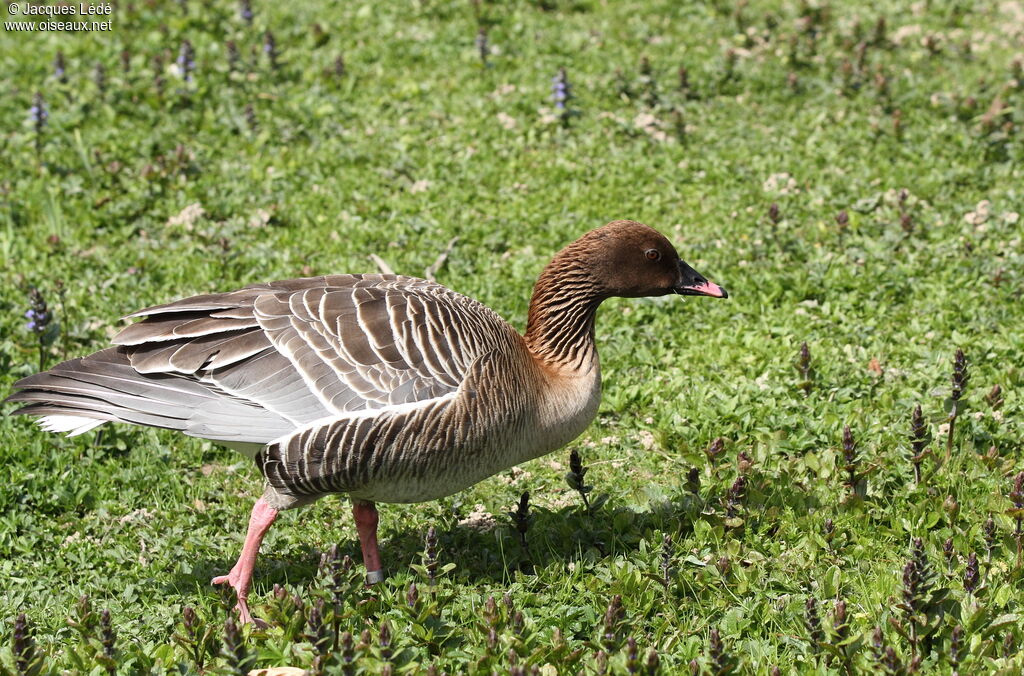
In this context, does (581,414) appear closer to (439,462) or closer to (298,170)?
(439,462)

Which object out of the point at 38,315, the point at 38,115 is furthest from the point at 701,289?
the point at 38,115

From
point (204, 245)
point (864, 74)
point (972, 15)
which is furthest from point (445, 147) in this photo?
point (972, 15)

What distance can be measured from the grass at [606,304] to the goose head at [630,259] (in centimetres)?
94

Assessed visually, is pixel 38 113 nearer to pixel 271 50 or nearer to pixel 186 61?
pixel 186 61

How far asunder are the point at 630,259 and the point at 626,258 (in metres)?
0.02

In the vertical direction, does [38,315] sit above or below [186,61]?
below

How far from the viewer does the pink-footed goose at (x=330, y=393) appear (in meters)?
4.58

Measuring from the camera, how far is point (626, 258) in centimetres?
521

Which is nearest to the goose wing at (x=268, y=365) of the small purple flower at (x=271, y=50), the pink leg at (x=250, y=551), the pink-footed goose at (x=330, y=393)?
the pink-footed goose at (x=330, y=393)

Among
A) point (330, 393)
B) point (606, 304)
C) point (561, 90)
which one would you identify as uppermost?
point (561, 90)

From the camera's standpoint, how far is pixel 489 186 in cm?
855

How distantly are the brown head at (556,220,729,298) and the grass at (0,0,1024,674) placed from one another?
3.09ft

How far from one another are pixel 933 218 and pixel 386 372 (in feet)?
15.8

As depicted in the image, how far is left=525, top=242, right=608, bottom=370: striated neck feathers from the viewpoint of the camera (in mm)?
5223
